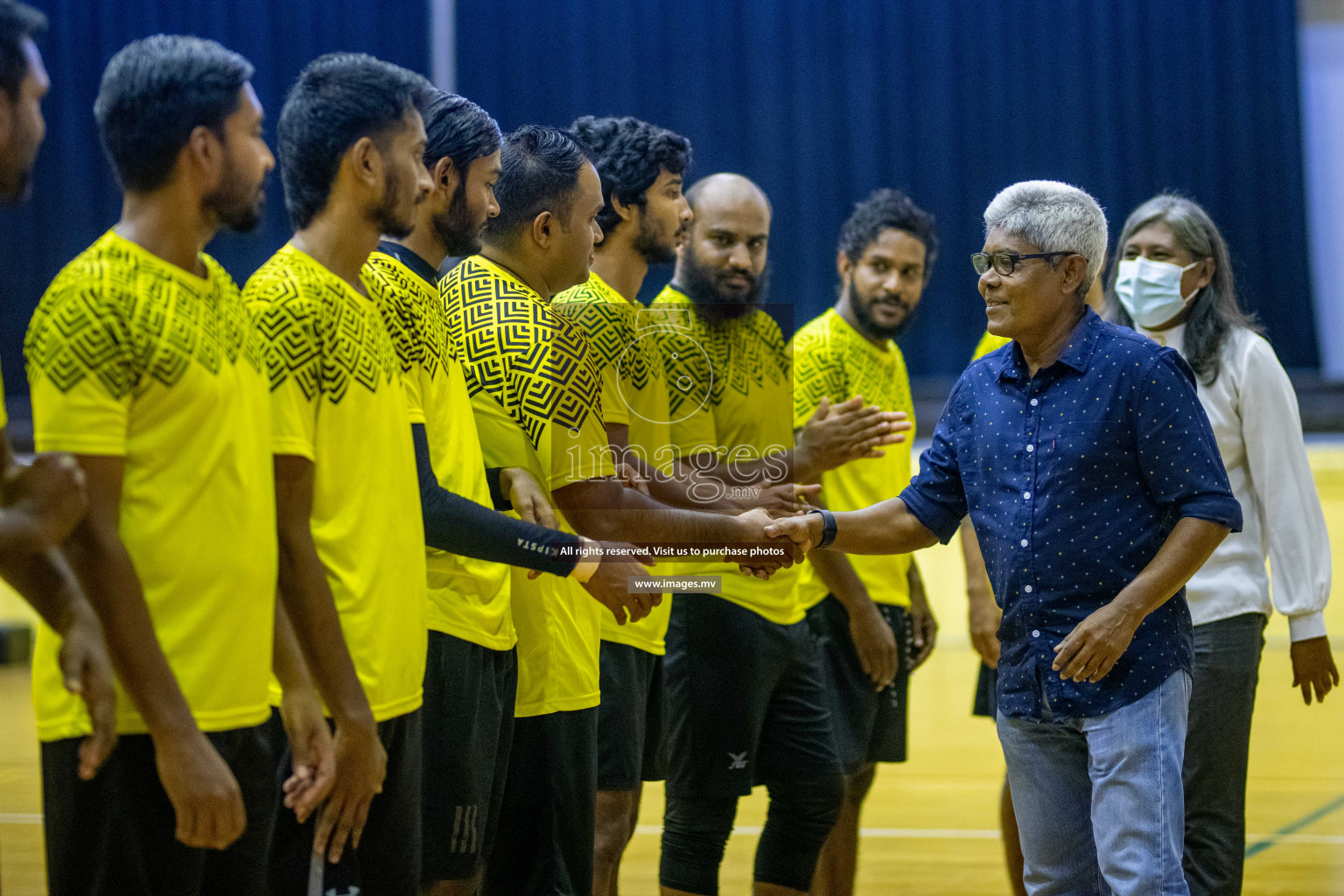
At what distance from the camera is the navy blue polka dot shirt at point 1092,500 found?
2346 mm

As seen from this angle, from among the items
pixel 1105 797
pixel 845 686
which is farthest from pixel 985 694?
pixel 1105 797

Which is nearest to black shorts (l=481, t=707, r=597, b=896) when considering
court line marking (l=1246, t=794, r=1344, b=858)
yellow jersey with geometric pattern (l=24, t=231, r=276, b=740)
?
yellow jersey with geometric pattern (l=24, t=231, r=276, b=740)

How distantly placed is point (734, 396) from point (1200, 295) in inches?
43.4

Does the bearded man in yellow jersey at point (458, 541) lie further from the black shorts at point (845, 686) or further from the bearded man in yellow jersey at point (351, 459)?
the black shorts at point (845, 686)

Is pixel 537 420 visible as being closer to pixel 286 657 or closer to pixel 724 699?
pixel 286 657

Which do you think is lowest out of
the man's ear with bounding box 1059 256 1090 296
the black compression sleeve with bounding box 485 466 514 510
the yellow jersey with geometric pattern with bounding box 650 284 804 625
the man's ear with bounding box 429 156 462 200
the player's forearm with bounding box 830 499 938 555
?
the player's forearm with bounding box 830 499 938 555

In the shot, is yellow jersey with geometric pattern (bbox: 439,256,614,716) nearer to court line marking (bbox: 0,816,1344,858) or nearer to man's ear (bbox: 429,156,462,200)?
man's ear (bbox: 429,156,462,200)

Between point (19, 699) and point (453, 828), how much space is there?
19.4 feet

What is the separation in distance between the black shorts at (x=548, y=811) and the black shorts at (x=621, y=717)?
195mm

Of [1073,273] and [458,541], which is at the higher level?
[1073,273]

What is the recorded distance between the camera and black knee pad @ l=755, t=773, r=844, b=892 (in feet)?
10.6

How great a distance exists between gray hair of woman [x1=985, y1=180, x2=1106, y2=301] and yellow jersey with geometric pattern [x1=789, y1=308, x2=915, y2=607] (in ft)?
3.63

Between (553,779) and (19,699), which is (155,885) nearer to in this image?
(553,779)

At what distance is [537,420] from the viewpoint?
2498mm
